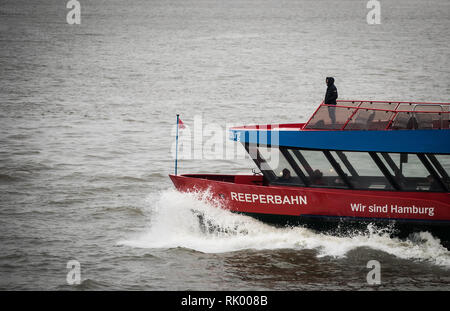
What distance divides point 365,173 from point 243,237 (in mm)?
3057

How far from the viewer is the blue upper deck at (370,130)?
46.9ft

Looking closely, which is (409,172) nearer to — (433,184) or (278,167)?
(433,184)

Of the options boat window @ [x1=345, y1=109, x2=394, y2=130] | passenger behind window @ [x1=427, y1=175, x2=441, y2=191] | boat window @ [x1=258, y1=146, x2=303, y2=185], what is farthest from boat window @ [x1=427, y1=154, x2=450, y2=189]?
boat window @ [x1=258, y1=146, x2=303, y2=185]

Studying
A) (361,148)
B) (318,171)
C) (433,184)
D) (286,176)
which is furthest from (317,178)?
(433,184)

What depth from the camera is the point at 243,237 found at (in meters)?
15.6

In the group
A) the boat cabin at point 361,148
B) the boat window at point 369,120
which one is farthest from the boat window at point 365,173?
the boat window at point 369,120

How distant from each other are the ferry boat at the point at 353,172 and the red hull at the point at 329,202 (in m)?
0.02

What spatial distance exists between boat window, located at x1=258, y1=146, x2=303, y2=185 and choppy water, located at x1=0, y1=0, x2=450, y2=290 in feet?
3.56

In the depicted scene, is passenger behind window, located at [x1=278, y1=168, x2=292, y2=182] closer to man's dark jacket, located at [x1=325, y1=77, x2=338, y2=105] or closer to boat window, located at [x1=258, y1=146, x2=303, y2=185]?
boat window, located at [x1=258, y1=146, x2=303, y2=185]

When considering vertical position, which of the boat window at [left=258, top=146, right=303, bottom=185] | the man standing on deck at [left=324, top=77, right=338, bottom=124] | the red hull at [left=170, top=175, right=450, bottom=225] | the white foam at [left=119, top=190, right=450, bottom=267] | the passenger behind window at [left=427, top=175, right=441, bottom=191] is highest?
the man standing on deck at [left=324, top=77, right=338, bottom=124]

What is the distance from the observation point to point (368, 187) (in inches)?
590

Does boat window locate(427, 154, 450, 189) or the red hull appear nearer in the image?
the red hull

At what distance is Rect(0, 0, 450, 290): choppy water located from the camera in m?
14.8
